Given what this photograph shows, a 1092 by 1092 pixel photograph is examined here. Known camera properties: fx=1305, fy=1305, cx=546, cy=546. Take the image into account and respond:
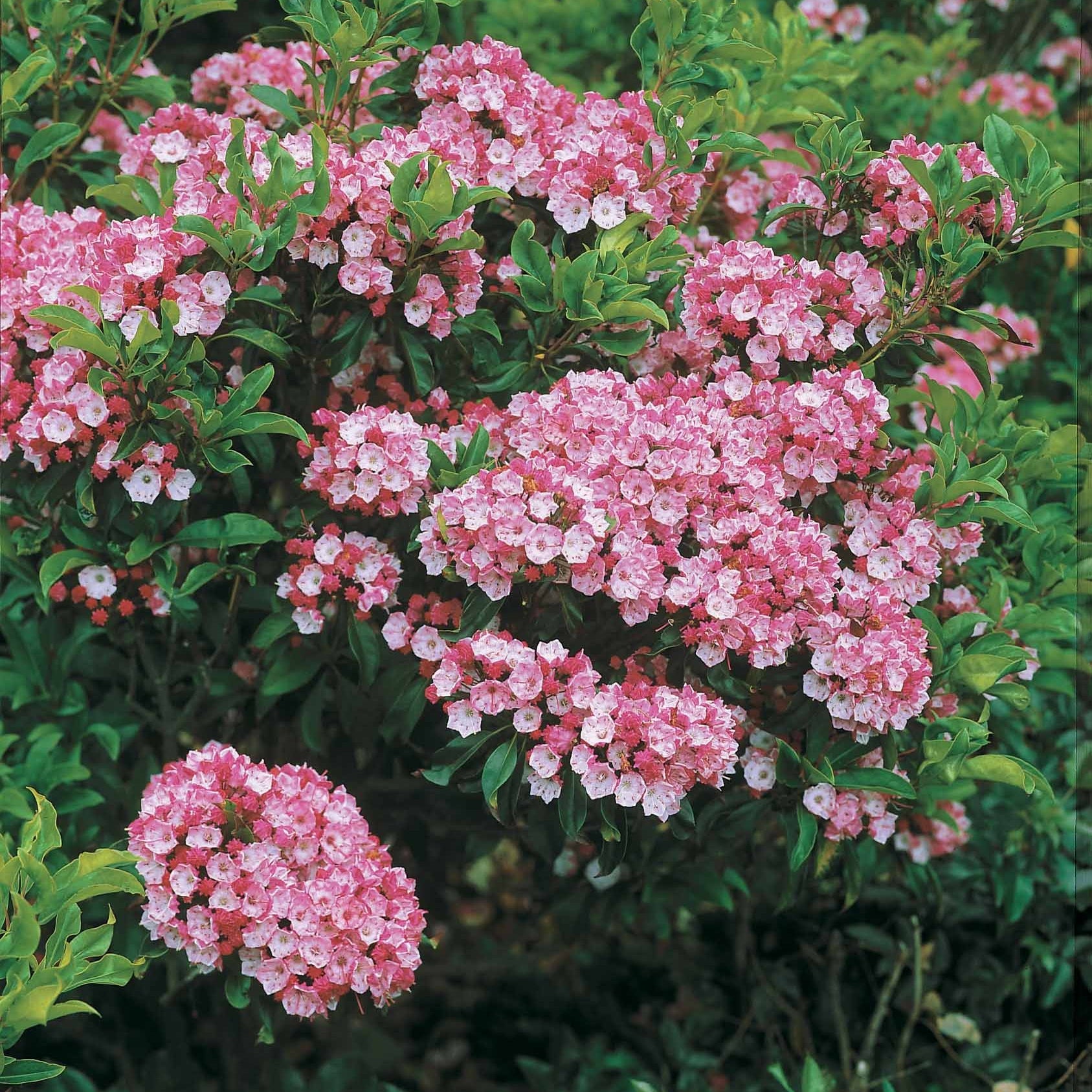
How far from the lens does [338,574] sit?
2.29m

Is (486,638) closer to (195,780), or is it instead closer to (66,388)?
(195,780)

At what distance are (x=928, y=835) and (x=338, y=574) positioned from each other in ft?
4.70

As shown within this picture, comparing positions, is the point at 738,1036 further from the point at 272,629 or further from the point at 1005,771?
the point at 272,629

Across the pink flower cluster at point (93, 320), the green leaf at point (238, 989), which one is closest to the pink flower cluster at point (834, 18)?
the pink flower cluster at point (93, 320)

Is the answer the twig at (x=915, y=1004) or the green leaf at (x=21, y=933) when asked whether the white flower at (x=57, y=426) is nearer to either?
the green leaf at (x=21, y=933)

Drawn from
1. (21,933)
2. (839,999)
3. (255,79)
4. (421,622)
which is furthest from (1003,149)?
(839,999)

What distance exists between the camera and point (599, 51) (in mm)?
4086

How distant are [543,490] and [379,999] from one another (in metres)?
0.85

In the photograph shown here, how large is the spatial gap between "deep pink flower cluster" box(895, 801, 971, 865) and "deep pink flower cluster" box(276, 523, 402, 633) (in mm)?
1268

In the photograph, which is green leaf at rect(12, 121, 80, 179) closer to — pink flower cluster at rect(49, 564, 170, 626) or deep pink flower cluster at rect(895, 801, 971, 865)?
pink flower cluster at rect(49, 564, 170, 626)

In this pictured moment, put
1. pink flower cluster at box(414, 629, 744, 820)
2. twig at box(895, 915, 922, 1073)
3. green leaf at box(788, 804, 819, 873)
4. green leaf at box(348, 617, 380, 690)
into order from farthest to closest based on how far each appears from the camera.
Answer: twig at box(895, 915, 922, 1073)
green leaf at box(348, 617, 380, 690)
green leaf at box(788, 804, 819, 873)
pink flower cluster at box(414, 629, 744, 820)

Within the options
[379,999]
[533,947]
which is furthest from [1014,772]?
[533,947]

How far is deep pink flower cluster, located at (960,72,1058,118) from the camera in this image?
4469mm

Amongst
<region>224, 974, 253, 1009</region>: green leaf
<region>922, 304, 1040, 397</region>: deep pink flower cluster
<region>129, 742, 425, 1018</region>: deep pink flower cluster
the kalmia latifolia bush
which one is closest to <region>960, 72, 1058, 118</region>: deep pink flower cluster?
<region>922, 304, 1040, 397</region>: deep pink flower cluster
